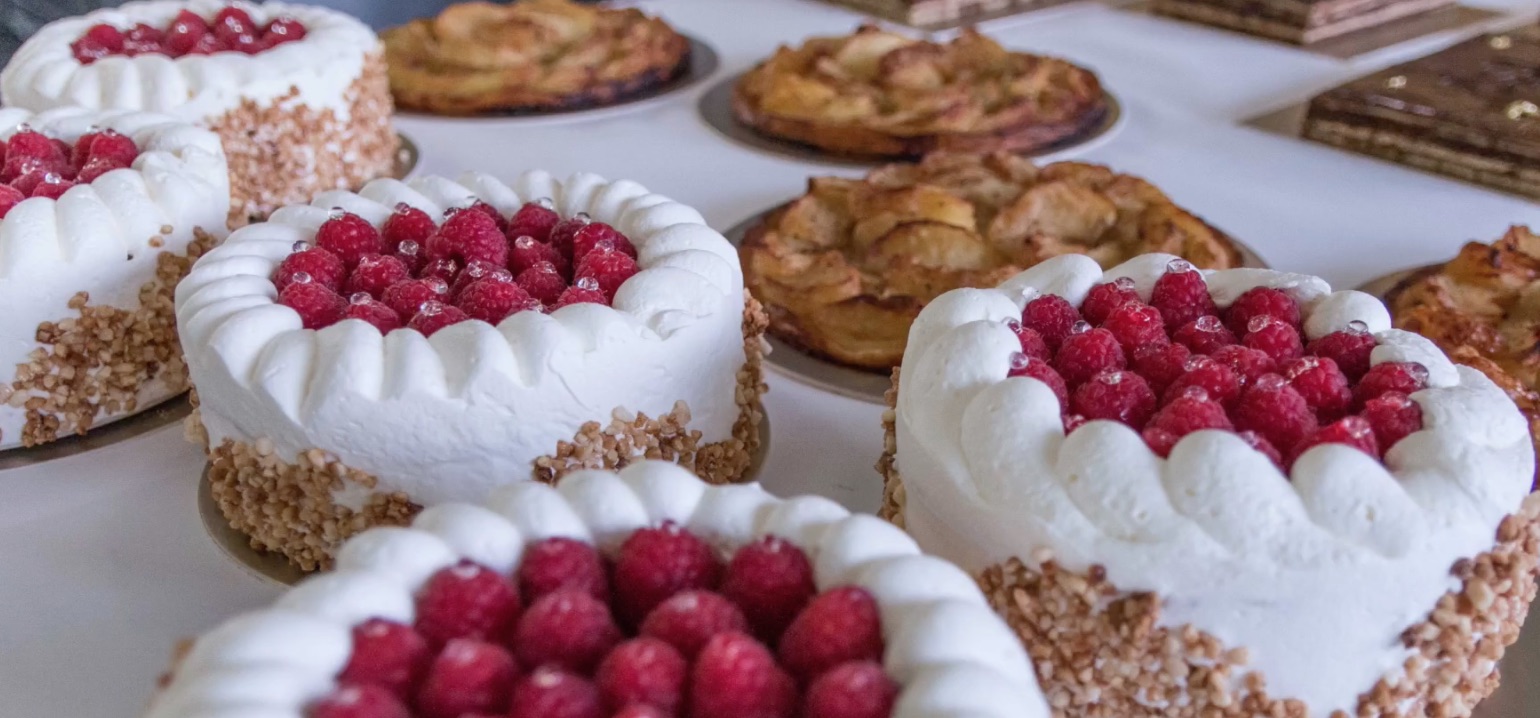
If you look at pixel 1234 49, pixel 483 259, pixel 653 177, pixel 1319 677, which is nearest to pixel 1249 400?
pixel 1319 677

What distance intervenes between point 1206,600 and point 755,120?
163cm

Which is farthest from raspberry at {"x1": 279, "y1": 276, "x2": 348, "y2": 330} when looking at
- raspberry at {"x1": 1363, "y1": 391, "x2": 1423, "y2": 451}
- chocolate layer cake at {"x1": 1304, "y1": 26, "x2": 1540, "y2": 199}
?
chocolate layer cake at {"x1": 1304, "y1": 26, "x2": 1540, "y2": 199}

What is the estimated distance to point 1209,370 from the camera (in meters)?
1.05

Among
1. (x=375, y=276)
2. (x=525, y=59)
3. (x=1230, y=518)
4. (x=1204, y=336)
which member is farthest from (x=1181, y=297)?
(x=525, y=59)

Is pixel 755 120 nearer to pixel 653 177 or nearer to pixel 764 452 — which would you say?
pixel 653 177

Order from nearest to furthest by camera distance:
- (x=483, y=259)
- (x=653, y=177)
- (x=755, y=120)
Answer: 1. (x=483, y=259)
2. (x=653, y=177)
3. (x=755, y=120)

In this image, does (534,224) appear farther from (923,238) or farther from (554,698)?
(554,698)

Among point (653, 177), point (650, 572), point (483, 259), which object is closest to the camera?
point (650, 572)

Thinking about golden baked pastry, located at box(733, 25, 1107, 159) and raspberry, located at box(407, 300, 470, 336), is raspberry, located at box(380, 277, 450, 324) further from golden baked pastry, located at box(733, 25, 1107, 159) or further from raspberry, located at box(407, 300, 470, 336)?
golden baked pastry, located at box(733, 25, 1107, 159)

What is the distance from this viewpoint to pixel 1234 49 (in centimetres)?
294

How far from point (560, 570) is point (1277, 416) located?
567 mm

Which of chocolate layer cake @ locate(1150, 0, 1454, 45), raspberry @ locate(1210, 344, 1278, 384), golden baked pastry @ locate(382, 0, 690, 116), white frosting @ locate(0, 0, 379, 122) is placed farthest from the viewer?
chocolate layer cake @ locate(1150, 0, 1454, 45)

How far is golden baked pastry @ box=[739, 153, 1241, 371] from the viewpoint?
1.63m

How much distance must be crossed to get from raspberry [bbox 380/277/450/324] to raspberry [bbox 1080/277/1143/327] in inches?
24.8
